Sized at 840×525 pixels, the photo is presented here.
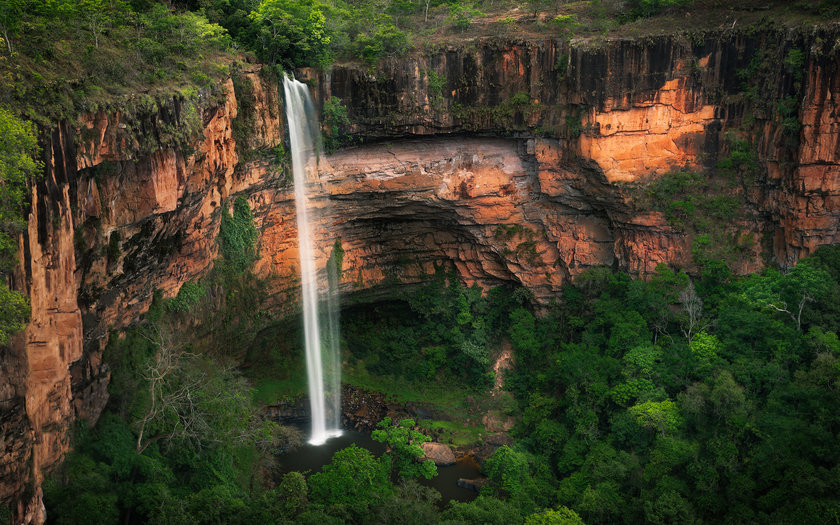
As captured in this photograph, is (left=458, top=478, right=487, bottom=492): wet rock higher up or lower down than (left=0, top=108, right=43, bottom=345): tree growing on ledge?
lower down

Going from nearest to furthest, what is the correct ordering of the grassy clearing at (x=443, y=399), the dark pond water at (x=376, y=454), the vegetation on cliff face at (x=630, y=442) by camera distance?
the vegetation on cliff face at (x=630, y=442)
the dark pond water at (x=376, y=454)
the grassy clearing at (x=443, y=399)

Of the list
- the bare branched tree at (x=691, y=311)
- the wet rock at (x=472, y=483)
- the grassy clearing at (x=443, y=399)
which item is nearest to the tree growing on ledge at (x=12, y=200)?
the wet rock at (x=472, y=483)

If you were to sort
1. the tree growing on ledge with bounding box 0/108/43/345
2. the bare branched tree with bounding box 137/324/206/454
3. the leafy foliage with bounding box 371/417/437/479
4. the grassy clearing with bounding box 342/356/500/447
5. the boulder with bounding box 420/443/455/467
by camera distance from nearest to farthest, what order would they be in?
the tree growing on ledge with bounding box 0/108/43/345 < the bare branched tree with bounding box 137/324/206/454 < the leafy foliage with bounding box 371/417/437/479 < the boulder with bounding box 420/443/455/467 < the grassy clearing with bounding box 342/356/500/447

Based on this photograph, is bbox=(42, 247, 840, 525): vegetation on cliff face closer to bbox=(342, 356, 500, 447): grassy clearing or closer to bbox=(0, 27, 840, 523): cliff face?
bbox=(0, 27, 840, 523): cliff face

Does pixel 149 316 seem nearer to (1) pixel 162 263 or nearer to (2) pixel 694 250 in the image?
(1) pixel 162 263

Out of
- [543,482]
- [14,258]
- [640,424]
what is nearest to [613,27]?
[640,424]

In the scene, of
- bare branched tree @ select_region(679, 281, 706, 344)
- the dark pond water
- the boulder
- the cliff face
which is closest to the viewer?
the cliff face

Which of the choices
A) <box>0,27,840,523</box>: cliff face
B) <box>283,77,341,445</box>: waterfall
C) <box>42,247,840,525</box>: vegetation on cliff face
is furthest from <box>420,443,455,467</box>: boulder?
<box>0,27,840,523</box>: cliff face

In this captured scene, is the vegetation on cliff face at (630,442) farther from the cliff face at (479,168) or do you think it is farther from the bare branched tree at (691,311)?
the cliff face at (479,168)
